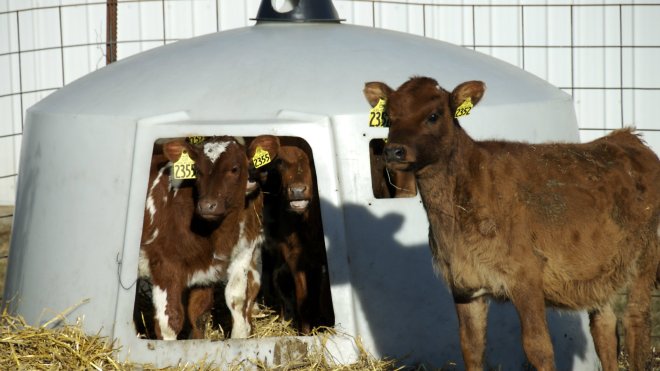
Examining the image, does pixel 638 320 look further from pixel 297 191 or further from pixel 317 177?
pixel 297 191

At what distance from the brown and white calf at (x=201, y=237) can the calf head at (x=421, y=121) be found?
194cm

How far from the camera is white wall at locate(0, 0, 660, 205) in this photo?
12859 mm

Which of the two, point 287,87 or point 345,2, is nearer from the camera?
point 287,87

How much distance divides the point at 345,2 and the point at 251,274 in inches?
179

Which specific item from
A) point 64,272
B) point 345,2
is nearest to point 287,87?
point 64,272

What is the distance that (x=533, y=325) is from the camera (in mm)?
7328

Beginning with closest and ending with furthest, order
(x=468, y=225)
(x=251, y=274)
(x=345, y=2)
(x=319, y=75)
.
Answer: (x=468, y=225), (x=319, y=75), (x=251, y=274), (x=345, y=2)

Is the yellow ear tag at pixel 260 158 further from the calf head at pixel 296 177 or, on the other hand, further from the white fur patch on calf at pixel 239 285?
the white fur patch on calf at pixel 239 285

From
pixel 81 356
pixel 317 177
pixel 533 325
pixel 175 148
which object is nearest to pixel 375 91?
pixel 317 177

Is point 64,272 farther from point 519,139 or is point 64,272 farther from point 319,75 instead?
point 519,139

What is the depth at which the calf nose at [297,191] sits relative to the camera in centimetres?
933

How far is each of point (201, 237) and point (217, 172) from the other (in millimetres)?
576

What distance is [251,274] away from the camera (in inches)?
385

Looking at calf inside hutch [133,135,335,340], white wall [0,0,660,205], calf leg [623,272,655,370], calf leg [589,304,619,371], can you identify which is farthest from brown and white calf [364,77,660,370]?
white wall [0,0,660,205]
